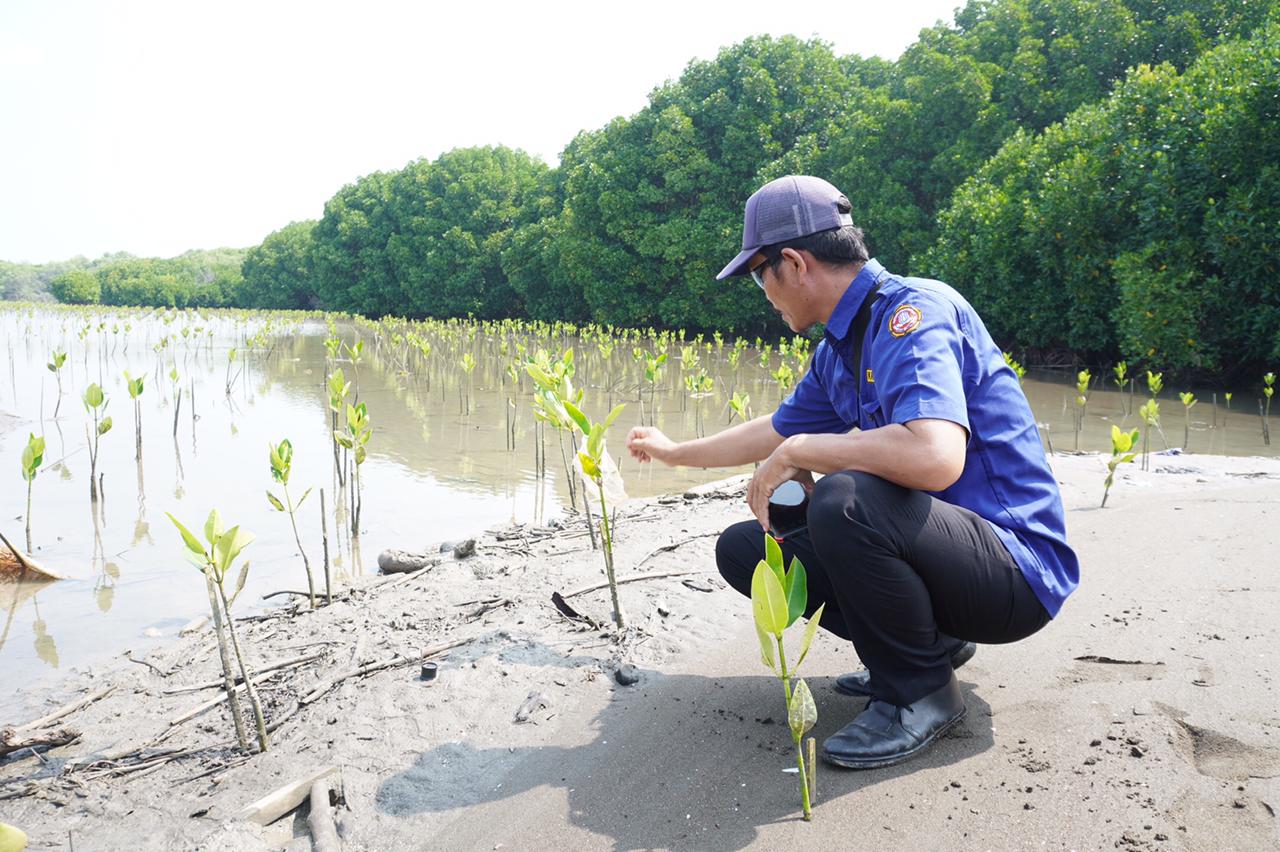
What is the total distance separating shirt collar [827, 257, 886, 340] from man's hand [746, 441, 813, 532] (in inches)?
15.5

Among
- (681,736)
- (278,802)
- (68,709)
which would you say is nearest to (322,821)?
(278,802)

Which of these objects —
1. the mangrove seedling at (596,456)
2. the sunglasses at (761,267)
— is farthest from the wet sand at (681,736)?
the sunglasses at (761,267)

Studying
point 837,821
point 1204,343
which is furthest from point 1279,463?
point 837,821

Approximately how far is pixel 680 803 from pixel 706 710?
523 mm

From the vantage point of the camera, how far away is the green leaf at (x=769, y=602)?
76.4 inches

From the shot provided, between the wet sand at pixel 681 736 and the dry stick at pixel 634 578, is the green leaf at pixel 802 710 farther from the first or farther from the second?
the dry stick at pixel 634 578

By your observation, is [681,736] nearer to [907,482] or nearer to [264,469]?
[907,482]

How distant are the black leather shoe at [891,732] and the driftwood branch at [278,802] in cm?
146

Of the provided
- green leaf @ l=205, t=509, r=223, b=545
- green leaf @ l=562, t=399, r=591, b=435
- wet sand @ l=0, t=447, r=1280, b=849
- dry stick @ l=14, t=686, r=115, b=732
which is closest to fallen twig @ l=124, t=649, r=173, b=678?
wet sand @ l=0, t=447, r=1280, b=849

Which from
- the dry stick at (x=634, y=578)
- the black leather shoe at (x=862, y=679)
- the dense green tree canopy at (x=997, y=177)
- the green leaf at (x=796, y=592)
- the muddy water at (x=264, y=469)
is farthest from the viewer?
the dense green tree canopy at (x=997, y=177)

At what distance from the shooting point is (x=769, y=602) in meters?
1.98

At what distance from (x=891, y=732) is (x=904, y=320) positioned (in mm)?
1115

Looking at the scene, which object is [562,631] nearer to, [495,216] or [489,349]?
[489,349]

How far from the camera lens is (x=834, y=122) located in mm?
23469
